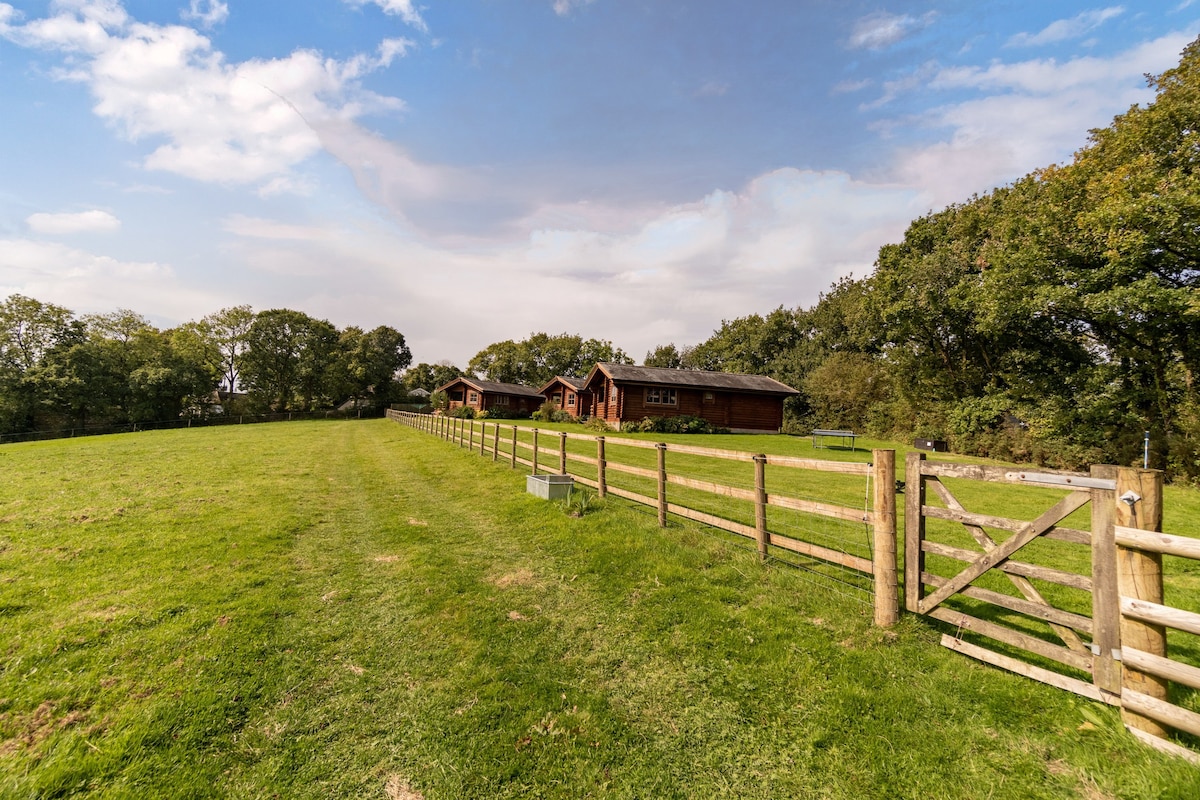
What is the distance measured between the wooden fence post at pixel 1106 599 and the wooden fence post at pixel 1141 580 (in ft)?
0.14

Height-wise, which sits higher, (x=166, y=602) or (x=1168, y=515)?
(x=166, y=602)

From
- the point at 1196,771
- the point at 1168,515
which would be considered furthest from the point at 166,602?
the point at 1168,515

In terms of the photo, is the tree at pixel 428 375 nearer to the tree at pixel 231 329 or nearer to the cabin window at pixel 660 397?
the tree at pixel 231 329

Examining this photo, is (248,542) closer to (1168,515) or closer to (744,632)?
(744,632)

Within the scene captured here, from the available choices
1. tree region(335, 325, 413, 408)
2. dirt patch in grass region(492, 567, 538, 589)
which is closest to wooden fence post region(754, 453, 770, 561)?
dirt patch in grass region(492, 567, 538, 589)

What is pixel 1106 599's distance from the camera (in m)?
2.85

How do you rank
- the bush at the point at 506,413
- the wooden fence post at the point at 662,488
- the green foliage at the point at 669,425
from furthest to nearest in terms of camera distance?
1. the bush at the point at 506,413
2. the green foliage at the point at 669,425
3. the wooden fence post at the point at 662,488

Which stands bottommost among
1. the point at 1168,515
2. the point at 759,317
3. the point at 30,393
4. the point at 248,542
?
the point at 1168,515

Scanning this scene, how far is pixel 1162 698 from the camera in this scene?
8.59 feet

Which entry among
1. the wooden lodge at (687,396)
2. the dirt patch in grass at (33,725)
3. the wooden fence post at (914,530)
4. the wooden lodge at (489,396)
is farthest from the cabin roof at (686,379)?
the dirt patch in grass at (33,725)

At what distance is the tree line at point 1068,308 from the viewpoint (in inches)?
595

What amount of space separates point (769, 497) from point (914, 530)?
5.62 feet

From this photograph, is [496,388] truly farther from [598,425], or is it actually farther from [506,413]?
[598,425]

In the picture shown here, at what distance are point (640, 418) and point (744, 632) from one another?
2611 cm
